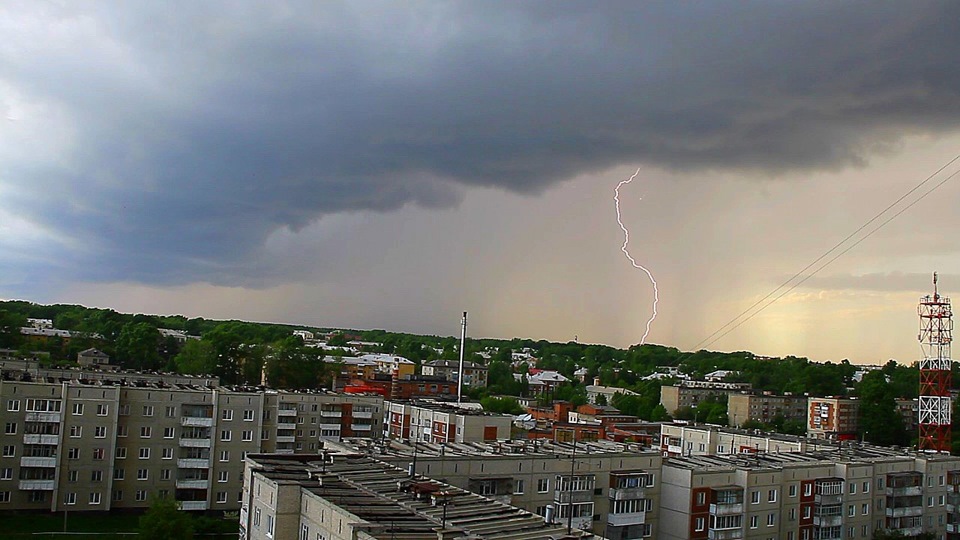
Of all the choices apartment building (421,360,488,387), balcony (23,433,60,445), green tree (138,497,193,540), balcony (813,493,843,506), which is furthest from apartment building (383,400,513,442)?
apartment building (421,360,488,387)

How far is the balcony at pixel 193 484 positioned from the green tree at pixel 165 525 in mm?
11702

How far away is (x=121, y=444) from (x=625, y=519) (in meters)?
26.1

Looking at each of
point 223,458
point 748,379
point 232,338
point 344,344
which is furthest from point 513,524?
point 344,344

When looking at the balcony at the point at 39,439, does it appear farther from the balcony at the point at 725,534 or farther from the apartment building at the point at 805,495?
the balcony at the point at 725,534

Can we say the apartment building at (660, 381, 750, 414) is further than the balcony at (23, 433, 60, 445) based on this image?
Yes

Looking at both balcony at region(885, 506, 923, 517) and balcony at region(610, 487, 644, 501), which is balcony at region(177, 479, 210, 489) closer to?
balcony at region(610, 487, 644, 501)

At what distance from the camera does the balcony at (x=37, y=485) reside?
41.2 metres

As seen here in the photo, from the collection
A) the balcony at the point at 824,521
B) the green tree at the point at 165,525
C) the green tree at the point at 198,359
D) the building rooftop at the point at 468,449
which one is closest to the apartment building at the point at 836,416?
the balcony at the point at 824,521

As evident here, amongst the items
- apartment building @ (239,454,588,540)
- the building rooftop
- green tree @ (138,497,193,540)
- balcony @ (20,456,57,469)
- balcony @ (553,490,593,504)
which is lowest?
green tree @ (138,497,193,540)

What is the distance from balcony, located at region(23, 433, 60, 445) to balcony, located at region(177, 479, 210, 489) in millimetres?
6478

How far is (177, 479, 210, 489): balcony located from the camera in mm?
44562

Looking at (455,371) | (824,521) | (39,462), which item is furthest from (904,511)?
(455,371)

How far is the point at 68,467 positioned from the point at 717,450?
3747cm

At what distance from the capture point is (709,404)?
9694cm
